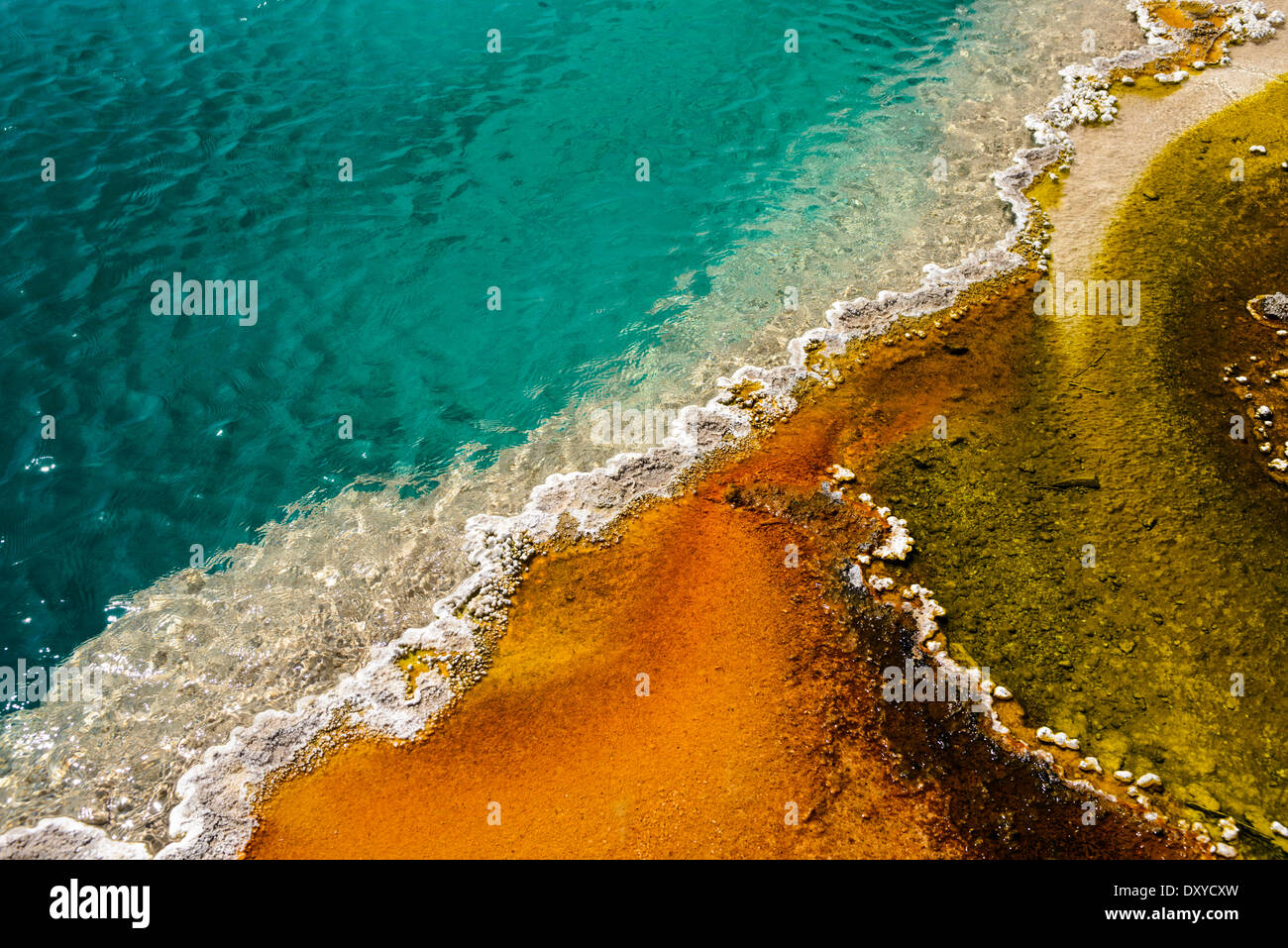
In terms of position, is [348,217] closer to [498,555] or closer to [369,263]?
[369,263]

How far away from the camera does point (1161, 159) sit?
1695cm

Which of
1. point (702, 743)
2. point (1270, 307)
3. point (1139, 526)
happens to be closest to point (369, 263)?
point (702, 743)

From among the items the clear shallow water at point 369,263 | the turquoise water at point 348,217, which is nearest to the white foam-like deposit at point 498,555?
the clear shallow water at point 369,263

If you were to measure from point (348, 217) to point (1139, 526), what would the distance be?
14954mm

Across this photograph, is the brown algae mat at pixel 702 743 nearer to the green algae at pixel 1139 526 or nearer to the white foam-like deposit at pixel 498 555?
the white foam-like deposit at pixel 498 555

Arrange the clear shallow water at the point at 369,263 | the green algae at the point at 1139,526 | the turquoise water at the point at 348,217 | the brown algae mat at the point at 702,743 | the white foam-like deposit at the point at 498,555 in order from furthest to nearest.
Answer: the turquoise water at the point at 348,217 → the clear shallow water at the point at 369,263 → the green algae at the point at 1139,526 → the white foam-like deposit at the point at 498,555 → the brown algae mat at the point at 702,743

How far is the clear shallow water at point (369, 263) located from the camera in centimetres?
1102

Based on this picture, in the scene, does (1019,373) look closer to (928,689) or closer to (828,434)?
(828,434)

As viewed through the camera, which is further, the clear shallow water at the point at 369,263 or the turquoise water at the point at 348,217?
the turquoise water at the point at 348,217

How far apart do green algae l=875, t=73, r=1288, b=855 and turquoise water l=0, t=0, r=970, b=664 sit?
496 centimetres

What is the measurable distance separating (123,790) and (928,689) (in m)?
9.46

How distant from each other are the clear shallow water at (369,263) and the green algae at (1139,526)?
337 cm

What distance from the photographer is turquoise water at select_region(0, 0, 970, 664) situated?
41.7ft

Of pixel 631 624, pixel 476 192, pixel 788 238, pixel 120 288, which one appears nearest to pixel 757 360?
pixel 788 238
